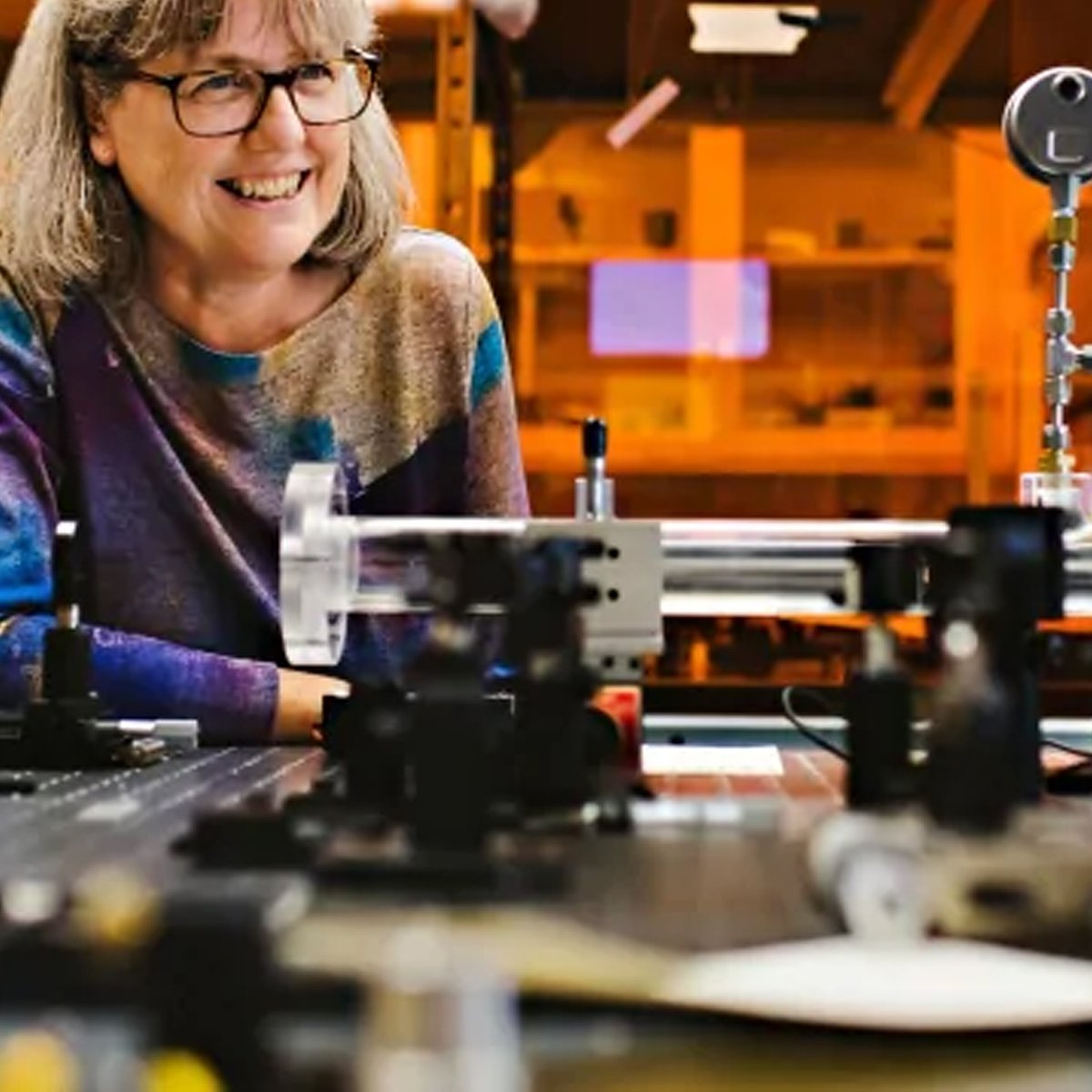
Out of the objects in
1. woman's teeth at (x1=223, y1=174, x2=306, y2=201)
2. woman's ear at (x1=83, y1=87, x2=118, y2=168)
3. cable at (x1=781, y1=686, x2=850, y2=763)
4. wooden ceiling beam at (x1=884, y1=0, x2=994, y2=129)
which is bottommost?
cable at (x1=781, y1=686, x2=850, y2=763)

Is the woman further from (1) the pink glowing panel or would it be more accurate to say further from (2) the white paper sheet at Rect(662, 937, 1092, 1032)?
(1) the pink glowing panel

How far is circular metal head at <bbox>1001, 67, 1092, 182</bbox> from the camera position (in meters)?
1.38

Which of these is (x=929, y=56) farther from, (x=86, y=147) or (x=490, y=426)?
(x=86, y=147)

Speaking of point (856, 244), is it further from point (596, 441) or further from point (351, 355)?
point (596, 441)

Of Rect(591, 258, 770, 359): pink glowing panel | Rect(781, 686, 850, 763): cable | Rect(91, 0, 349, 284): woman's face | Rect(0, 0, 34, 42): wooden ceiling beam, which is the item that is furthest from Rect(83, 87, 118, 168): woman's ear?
Rect(591, 258, 770, 359): pink glowing panel

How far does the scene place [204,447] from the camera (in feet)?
6.03

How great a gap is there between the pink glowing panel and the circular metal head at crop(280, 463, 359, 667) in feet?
7.66

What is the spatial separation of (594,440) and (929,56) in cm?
221

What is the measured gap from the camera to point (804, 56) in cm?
323

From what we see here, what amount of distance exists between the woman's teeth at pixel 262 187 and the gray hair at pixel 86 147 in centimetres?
10

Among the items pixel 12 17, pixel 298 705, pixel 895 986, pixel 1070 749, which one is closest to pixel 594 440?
pixel 1070 749

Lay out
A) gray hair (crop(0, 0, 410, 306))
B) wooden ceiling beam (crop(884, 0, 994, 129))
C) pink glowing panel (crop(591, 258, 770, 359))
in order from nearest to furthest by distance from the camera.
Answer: gray hair (crop(0, 0, 410, 306)) < wooden ceiling beam (crop(884, 0, 994, 129)) < pink glowing panel (crop(591, 258, 770, 359))

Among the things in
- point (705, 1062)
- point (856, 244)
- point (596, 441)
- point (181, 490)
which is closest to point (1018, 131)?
point (596, 441)

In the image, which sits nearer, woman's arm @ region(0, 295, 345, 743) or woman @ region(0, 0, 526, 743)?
woman's arm @ region(0, 295, 345, 743)
